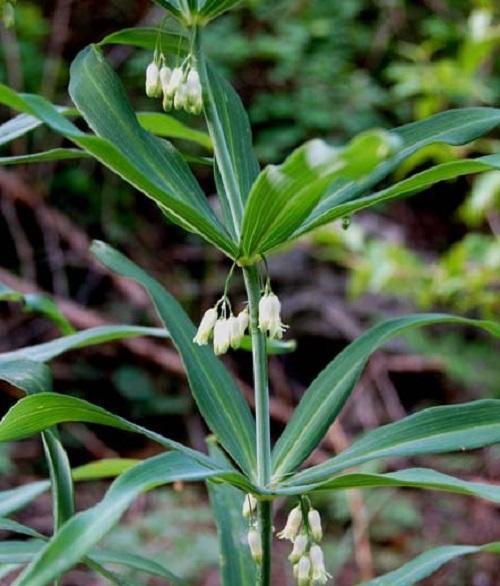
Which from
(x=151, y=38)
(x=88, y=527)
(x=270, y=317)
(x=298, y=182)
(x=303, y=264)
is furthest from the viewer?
(x=303, y=264)

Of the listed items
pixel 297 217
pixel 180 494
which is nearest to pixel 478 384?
pixel 180 494

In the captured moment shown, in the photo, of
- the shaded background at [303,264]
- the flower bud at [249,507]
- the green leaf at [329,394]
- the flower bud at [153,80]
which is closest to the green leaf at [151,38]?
the flower bud at [153,80]

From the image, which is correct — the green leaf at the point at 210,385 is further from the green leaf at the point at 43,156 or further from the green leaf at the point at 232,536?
the green leaf at the point at 43,156

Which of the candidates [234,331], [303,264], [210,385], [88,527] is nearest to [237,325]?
[234,331]

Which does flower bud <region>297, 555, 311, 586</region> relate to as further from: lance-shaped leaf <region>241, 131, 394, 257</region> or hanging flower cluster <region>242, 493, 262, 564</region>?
lance-shaped leaf <region>241, 131, 394, 257</region>

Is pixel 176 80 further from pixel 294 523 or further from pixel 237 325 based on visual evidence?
pixel 294 523

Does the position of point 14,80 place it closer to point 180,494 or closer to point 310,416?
point 180,494

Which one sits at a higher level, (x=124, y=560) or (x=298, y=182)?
(x=298, y=182)
